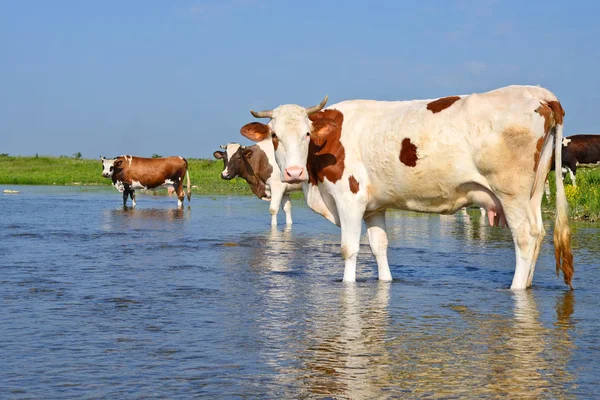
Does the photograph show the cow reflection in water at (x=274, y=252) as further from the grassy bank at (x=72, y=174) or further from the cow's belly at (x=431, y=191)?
the grassy bank at (x=72, y=174)

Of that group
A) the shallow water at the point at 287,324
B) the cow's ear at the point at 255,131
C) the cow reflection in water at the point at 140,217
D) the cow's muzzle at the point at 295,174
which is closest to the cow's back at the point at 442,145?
the cow's muzzle at the point at 295,174

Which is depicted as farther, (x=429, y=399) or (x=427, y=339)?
(x=427, y=339)

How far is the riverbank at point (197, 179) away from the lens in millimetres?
20745

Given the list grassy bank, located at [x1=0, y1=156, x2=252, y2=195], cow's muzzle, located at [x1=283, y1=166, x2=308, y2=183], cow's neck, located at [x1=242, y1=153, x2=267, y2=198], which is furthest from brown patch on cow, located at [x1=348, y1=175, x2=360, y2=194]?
grassy bank, located at [x1=0, y1=156, x2=252, y2=195]

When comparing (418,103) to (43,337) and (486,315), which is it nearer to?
(486,315)

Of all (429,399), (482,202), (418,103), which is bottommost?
(429,399)

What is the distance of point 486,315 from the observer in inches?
305

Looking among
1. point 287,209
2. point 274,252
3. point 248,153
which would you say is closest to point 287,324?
point 274,252

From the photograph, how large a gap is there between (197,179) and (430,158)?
134ft

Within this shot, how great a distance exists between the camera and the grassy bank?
4275 cm

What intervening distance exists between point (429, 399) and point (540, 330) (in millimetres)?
2437

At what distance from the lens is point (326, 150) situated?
10.0 metres

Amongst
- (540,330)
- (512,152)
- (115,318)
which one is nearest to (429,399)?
(540,330)

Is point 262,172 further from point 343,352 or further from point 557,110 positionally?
point 343,352
